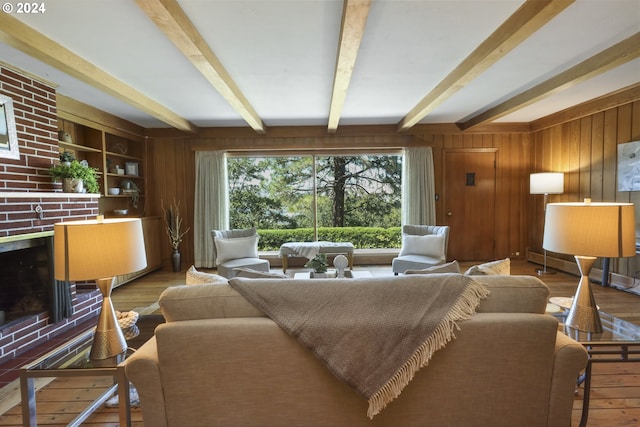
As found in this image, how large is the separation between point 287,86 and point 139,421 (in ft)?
10.3

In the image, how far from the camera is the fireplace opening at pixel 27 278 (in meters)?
2.75

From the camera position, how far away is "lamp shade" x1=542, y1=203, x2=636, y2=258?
1.54 meters

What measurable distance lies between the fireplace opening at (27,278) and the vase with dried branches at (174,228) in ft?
7.85

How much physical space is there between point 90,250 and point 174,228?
172 inches

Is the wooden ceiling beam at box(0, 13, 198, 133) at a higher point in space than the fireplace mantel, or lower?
higher

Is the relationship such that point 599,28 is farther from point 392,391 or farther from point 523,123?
point 523,123

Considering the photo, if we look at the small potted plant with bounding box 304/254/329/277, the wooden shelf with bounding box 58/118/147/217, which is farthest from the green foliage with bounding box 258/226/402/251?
the small potted plant with bounding box 304/254/329/277

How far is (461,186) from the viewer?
5.60 meters

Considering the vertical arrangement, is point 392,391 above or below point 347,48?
below

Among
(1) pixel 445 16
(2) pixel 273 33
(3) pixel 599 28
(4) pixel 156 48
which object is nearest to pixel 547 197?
(3) pixel 599 28

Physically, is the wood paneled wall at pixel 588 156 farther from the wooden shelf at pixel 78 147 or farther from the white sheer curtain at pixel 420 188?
the wooden shelf at pixel 78 147

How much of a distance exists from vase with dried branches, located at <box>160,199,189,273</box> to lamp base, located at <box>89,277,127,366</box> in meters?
3.97

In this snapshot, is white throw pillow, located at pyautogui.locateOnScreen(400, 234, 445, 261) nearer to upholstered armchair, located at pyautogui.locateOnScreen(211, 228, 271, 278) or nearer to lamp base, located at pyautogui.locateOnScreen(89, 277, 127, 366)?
upholstered armchair, located at pyautogui.locateOnScreen(211, 228, 271, 278)

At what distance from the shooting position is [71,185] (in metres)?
3.20
